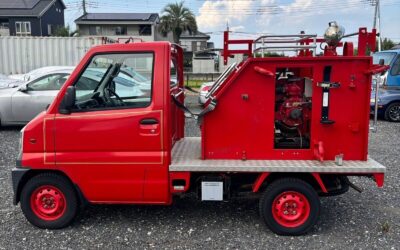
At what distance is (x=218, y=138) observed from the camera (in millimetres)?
4234

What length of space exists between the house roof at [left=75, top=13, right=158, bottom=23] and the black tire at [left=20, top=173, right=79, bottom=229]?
50.4m

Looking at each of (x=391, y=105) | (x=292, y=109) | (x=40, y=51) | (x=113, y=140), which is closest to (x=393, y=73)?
(x=391, y=105)

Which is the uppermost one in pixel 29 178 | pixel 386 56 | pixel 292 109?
pixel 386 56

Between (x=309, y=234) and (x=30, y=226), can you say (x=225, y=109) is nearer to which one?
(x=309, y=234)

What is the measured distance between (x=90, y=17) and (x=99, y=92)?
5349cm

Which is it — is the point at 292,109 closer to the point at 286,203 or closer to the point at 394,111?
the point at 286,203

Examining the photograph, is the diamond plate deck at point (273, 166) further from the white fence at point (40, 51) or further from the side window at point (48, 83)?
the white fence at point (40, 51)

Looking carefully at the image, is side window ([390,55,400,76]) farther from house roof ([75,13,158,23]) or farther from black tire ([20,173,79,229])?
house roof ([75,13,158,23])

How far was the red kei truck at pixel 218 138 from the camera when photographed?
13.4 ft

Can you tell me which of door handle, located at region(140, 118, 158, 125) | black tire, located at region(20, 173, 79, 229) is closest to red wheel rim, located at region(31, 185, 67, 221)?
black tire, located at region(20, 173, 79, 229)

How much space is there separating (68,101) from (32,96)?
240 inches

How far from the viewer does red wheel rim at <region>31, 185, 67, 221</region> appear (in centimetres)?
437

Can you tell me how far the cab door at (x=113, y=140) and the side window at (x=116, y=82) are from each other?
11 mm

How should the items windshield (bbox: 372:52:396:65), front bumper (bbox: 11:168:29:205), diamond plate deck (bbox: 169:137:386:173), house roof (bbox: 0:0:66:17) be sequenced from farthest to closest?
house roof (bbox: 0:0:66:17)
windshield (bbox: 372:52:396:65)
front bumper (bbox: 11:168:29:205)
diamond plate deck (bbox: 169:137:386:173)
